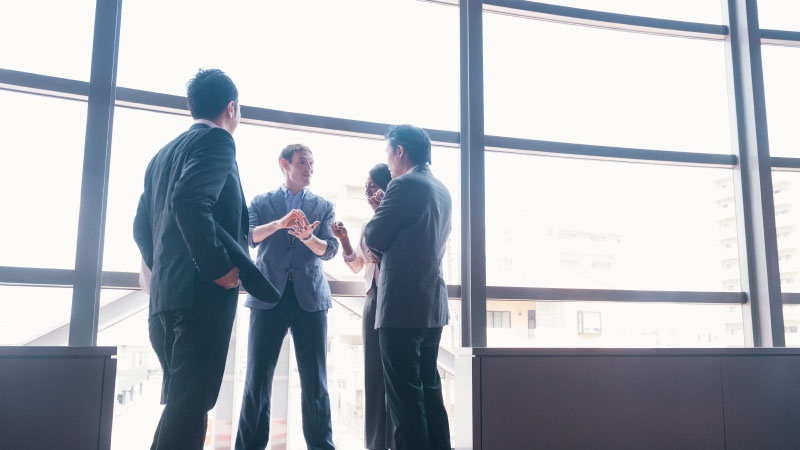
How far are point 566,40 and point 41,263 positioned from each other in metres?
3.22

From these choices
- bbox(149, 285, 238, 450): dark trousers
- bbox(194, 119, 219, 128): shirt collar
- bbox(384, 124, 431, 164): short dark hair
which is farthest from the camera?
bbox(384, 124, 431, 164): short dark hair

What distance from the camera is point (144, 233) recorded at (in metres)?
1.74

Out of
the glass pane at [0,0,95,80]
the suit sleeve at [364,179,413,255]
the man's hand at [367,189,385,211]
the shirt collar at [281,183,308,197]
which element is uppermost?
the glass pane at [0,0,95,80]

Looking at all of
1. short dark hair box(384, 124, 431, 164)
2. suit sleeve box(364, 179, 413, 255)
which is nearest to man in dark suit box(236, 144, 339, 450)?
suit sleeve box(364, 179, 413, 255)

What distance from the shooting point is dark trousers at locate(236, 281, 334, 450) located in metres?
2.31

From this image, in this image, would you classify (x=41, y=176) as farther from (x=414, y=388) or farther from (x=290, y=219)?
(x=414, y=388)

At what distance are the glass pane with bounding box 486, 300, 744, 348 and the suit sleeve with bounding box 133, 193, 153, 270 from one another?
190cm

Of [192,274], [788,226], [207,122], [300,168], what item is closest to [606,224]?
[788,226]

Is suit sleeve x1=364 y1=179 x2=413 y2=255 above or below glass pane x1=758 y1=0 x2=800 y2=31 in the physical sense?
below

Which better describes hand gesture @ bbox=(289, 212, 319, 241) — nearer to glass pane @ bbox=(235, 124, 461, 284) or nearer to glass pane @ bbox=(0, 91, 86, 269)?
glass pane @ bbox=(235, 124, 461, 284)

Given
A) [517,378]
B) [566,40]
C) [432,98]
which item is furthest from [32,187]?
[566,40]

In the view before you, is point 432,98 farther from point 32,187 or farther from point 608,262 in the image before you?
point 32,187

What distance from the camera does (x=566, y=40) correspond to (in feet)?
11.8

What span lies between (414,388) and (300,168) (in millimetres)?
1167
